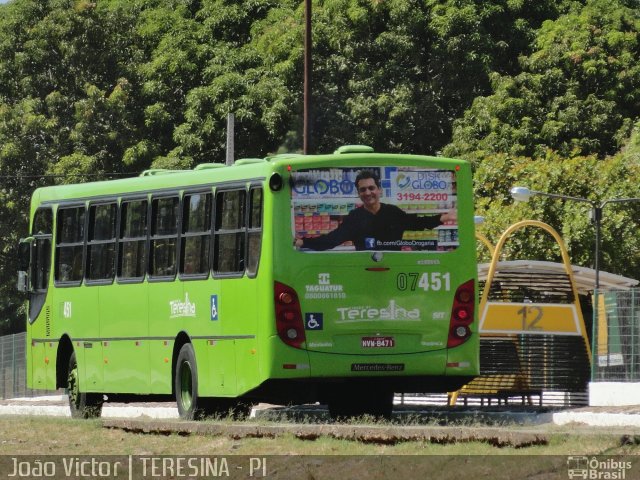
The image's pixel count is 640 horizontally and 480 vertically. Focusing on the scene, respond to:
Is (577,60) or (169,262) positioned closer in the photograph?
(169,262)

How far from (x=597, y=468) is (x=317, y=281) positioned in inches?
301

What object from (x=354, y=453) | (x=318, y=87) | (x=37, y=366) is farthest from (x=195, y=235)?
(x=318, y=87)

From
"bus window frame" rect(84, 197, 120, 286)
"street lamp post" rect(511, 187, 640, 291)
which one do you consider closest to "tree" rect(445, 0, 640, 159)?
"street lamp post" rect(511, 187, 640, 291)

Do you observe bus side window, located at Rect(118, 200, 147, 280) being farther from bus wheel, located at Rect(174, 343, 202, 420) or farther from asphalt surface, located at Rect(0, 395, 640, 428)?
asphalt surface, located at Rect(0, 395, 640, 428)

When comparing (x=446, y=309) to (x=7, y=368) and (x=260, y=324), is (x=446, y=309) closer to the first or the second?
(x=260, y=324)

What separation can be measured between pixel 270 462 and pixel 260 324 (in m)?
5.82

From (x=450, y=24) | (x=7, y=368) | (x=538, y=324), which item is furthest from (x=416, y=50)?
(x=538, y=324)

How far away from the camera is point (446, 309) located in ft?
62.1

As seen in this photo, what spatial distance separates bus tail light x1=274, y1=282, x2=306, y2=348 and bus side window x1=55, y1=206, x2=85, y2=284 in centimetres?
541

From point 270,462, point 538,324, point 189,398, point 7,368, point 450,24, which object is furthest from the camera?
point 450,24

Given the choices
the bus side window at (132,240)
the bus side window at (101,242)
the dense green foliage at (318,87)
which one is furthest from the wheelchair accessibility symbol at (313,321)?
the dense green foliage at (318,87)

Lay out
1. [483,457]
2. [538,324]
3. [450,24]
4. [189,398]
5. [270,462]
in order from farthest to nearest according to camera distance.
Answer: [450,24] → [538,324] → [189,398] → [270,462] → [483,457]

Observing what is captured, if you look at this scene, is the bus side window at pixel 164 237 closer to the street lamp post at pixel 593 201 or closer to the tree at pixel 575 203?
the street lamp post at pixel 593 201

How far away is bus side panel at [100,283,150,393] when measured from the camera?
21.5 meters
